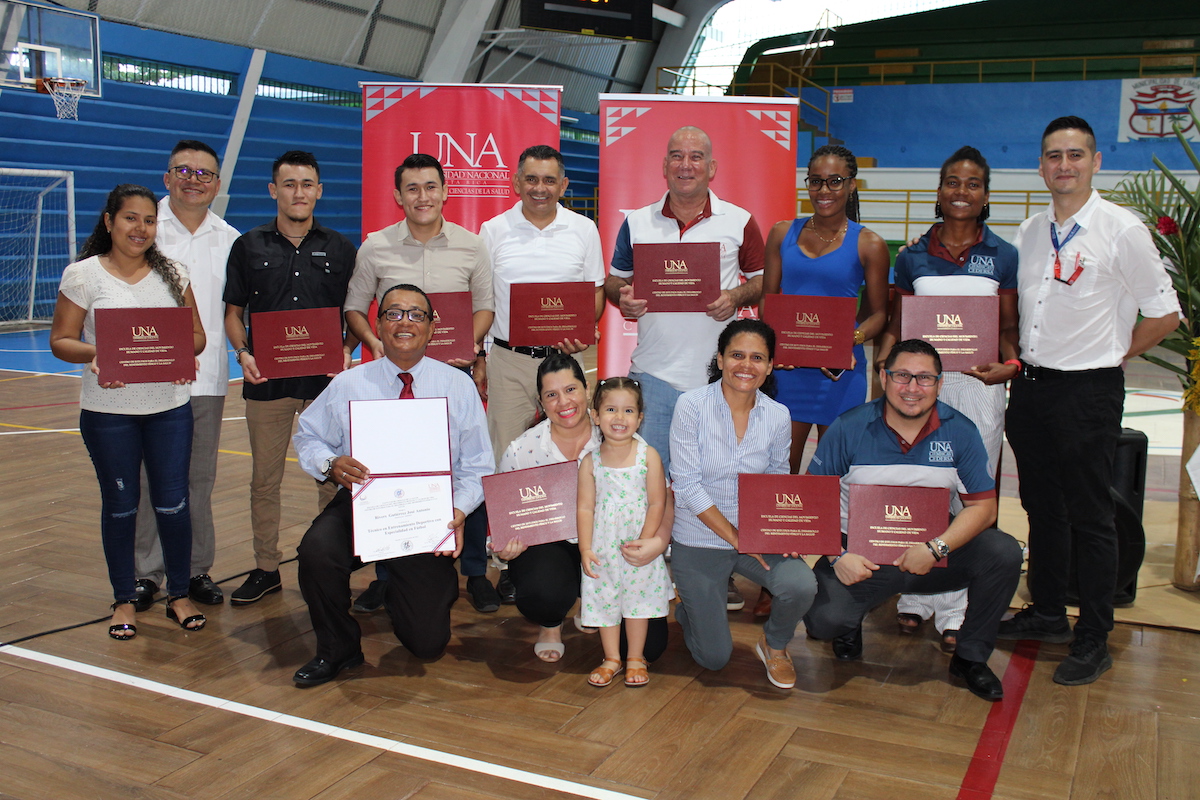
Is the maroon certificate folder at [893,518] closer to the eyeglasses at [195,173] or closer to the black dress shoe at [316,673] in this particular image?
the black dress shoe at [316,673]

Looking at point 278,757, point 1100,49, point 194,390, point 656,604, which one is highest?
point 1100,49

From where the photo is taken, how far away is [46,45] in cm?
1138

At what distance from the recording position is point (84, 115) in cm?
1277

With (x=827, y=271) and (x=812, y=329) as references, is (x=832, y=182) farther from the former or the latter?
(x=812, y=329)

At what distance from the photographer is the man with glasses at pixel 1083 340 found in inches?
128

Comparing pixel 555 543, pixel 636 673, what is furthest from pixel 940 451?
pixel 555 543

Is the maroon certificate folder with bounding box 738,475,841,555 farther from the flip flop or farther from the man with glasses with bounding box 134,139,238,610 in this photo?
the man with glasses with bounding box 134,139,238,610

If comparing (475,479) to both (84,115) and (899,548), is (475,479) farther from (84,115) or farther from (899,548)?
(84,115)

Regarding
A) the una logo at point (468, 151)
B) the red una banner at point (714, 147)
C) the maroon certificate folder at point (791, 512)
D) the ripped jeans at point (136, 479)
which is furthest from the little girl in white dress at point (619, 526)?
the una logo at point (468, 151)

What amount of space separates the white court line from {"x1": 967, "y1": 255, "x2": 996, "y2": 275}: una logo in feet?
7.47

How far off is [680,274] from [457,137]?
3.54m

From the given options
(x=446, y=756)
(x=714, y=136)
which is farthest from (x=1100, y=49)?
(x=446, y=756)

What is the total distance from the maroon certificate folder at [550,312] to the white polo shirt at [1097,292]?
170 cm

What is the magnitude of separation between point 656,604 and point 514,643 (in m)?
0.65
